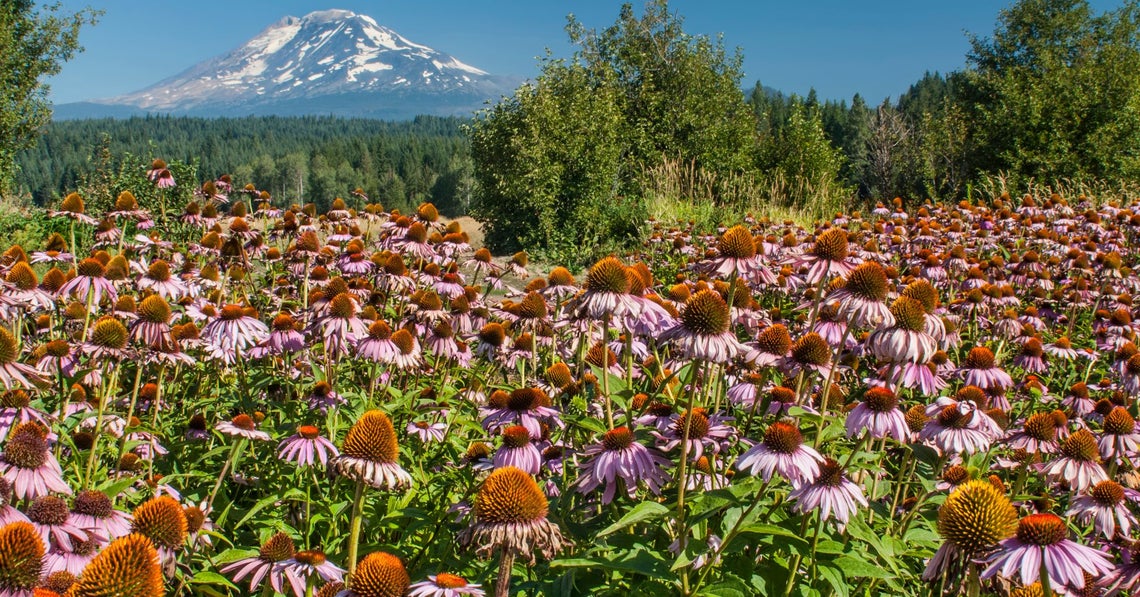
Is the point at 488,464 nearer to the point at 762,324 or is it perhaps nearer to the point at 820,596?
the point at 820,596

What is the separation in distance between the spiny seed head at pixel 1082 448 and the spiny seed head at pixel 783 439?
1.12 m

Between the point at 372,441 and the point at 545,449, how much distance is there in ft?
2.12

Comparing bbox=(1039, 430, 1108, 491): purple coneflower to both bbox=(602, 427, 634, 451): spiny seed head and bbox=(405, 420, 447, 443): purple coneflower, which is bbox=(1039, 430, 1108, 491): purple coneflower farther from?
bbox=(405, 420, 447, 443): purple coneflower

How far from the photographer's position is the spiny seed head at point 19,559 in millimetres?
1084

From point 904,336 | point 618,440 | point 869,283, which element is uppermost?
point 869,283

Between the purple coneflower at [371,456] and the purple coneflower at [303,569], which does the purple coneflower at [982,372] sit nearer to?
the purple coneflower at [371,456]

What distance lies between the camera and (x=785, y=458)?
1.46 metres

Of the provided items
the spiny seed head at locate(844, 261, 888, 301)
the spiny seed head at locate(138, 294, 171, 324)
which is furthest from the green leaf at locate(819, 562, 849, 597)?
the spiny seed head at locate(138, 294, 171, 324)

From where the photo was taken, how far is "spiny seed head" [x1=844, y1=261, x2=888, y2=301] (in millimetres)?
1648

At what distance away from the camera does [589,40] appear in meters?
20.6

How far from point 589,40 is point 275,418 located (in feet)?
64.3

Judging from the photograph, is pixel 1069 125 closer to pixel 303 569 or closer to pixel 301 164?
pixel 303 569

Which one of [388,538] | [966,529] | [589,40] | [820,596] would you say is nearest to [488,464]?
[388,538]

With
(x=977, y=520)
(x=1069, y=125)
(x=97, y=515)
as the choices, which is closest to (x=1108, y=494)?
(x=977, y=520)
